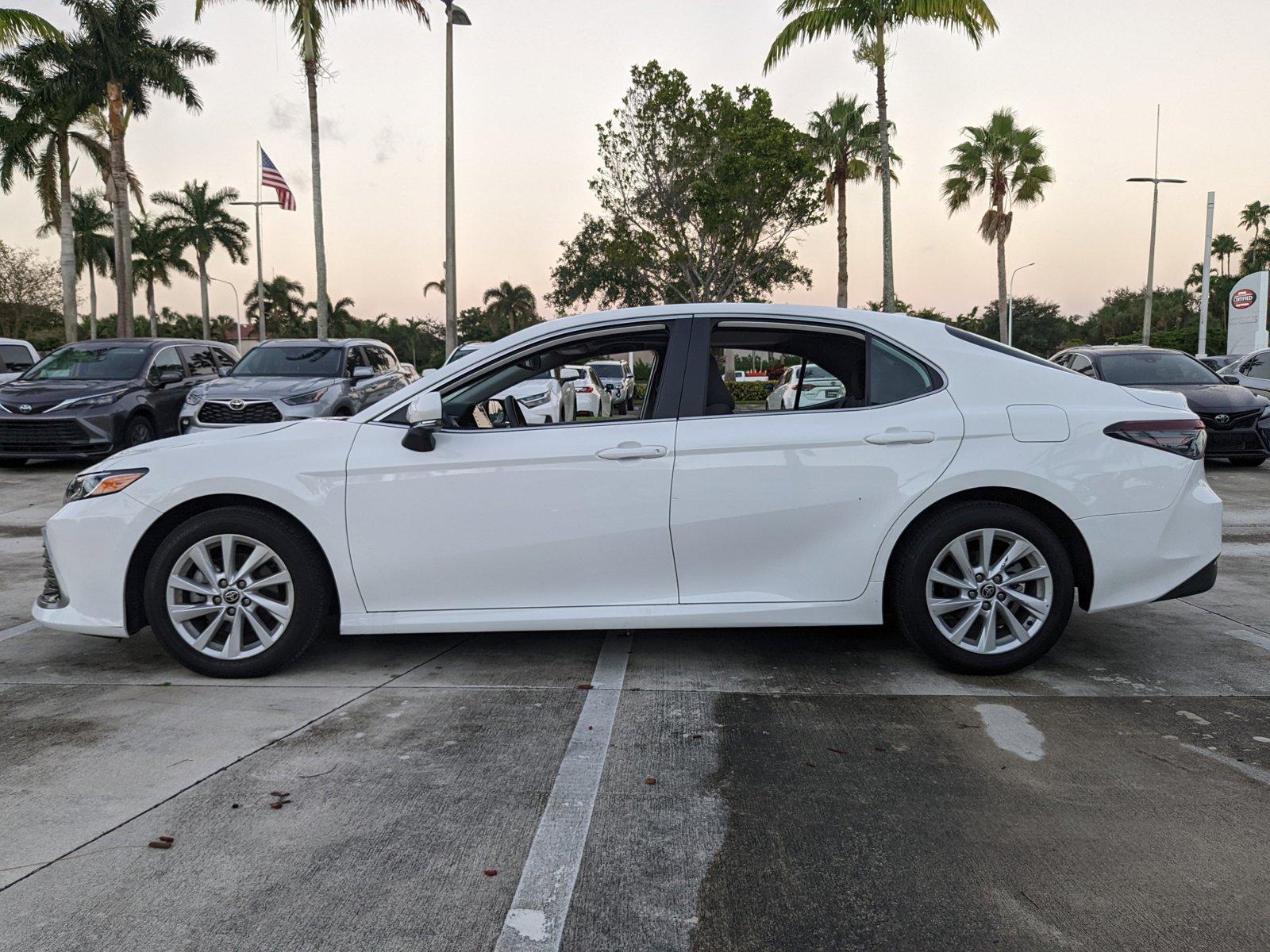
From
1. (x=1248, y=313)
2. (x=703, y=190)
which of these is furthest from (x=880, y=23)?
(x=1248, y=313)

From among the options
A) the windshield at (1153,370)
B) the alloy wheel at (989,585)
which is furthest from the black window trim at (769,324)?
the windshield at (1153,370)

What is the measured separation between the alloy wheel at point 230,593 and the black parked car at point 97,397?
8979 millimetres

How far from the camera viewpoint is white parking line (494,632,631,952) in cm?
236

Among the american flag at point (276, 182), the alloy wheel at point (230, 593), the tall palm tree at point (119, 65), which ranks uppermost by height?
the tall palm tree at point (119, 65)

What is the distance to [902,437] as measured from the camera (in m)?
4.15

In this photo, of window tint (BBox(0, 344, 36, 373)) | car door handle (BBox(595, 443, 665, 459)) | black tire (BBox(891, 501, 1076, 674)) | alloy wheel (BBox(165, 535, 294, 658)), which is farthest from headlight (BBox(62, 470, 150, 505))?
window tint (BBox(0, 344, 36, 373))

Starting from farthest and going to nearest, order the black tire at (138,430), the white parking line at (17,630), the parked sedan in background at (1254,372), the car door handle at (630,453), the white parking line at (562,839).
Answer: the parked sedan in background at (1254,372) → the black tire at (138,430) → the white parking line at (17,630) → the car door handle at (630,453) → the white parking line at (562,839)

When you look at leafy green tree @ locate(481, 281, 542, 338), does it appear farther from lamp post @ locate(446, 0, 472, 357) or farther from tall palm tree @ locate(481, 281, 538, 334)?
lamp post @ locate(446, 0, 472, 357)

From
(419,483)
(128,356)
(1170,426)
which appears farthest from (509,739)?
(128,356)

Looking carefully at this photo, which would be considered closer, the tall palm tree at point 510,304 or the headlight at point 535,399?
the headlight at point 535,399

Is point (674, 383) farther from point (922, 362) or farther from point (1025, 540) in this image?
point (1025, 540)

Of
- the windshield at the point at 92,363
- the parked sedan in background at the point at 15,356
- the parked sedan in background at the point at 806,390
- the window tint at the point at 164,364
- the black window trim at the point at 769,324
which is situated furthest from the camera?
the parked sedan in background at the point at 15,356

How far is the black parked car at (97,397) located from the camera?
39.0 feet

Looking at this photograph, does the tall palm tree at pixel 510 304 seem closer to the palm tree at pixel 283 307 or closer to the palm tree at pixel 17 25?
the palm tree at pixel 283 307
